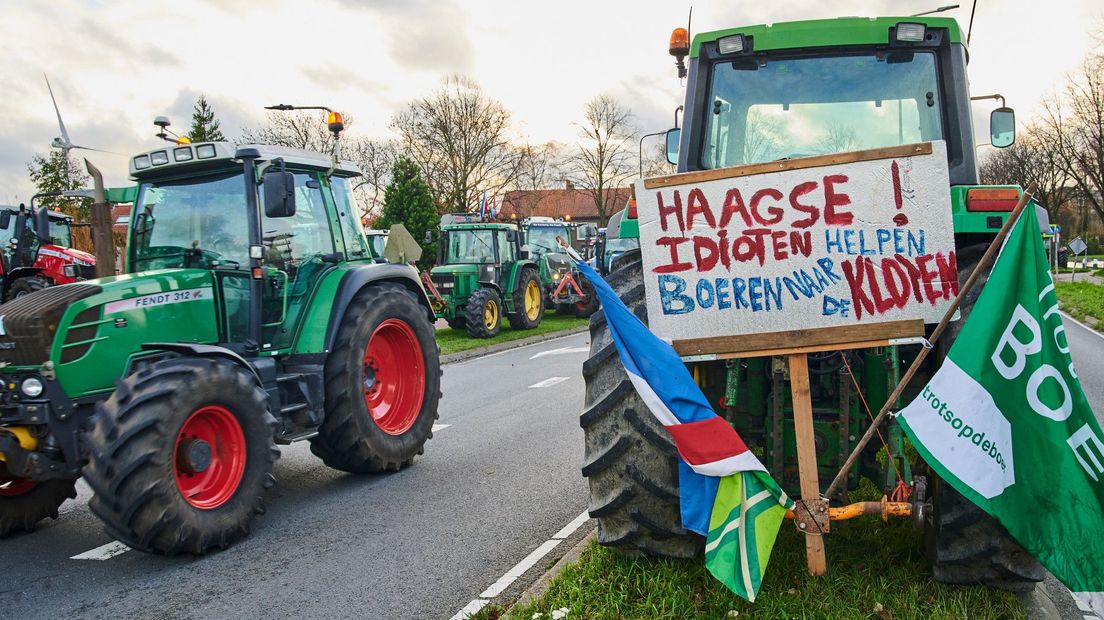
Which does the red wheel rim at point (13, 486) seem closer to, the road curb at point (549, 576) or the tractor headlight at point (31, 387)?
the tractor headlight at point (31, 387)

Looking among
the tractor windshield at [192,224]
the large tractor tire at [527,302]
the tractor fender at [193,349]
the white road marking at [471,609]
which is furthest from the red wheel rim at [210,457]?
the large tractor tire at [527,302]

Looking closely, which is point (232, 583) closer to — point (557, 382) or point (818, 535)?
point (818, 535)

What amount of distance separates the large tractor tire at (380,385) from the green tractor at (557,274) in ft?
50.3

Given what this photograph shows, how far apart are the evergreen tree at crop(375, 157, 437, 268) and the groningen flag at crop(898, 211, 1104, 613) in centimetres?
3146

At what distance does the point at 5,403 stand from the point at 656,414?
12.1 ft

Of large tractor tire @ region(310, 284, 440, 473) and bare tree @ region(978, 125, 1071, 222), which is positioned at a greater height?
bare tree @ region(978, 125, 1071, 222)

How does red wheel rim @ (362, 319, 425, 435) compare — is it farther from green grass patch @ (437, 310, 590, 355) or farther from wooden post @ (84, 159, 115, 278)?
green grass patch @ (437, 310, 590, 355)

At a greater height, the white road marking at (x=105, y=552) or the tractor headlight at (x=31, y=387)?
the tractor headlight at (x=31, y=387)

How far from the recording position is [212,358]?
16.5 feet

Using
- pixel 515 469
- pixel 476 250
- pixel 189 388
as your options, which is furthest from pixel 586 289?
pixel 189 388

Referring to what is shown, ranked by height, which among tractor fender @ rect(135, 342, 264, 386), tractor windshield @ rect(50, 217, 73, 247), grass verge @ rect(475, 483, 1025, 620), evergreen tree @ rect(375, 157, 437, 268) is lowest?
grass verge @ rect(475, 483, 1025, 620)

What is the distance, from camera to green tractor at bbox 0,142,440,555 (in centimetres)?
449

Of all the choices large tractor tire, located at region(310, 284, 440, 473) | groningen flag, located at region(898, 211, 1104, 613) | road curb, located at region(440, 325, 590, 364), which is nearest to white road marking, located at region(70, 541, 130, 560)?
large tractor tire, located at region(310, 284, 440, 473)

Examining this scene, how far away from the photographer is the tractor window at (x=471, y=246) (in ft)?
61.9
